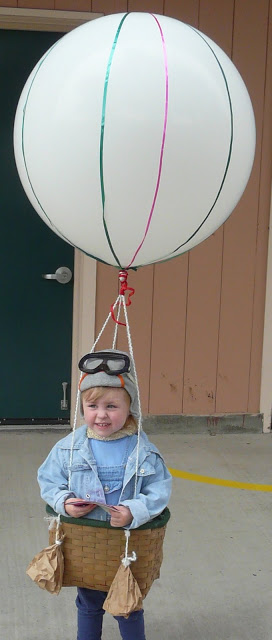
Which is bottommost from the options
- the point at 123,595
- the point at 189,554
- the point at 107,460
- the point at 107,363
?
the point at 189,554

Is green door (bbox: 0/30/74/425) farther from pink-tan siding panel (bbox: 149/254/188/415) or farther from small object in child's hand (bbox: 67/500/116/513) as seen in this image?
small object in child's hand (bbox: 67/500/116/513)

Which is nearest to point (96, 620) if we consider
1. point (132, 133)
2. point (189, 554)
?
point (189, 554)

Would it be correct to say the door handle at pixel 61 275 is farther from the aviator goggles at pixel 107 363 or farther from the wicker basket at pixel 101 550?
the wicker basket at pixel 101 550

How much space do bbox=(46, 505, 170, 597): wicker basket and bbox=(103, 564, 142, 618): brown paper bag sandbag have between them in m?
0.04

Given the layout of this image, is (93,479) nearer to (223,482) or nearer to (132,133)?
(132,133)

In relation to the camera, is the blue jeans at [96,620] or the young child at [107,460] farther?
the blue jeans at [96,620]

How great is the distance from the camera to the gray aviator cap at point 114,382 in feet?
7.25

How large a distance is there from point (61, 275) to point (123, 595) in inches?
108

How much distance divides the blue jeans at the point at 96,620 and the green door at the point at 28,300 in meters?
2.41

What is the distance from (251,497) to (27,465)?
1.21 m

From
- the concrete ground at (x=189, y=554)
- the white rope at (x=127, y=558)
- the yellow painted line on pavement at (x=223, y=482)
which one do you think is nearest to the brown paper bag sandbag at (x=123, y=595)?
the white rope at (x=127, y=558)

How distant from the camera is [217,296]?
4789 millimetres

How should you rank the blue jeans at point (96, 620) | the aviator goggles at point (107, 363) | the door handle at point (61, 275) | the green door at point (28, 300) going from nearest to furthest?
the aviator goggles at point (107, 363)
the blue jeans at point (96, 620)
the green door at point (28, 300)
the door handle at point (61, 275)

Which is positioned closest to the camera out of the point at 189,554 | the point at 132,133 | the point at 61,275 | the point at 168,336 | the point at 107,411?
the point at 132,133
